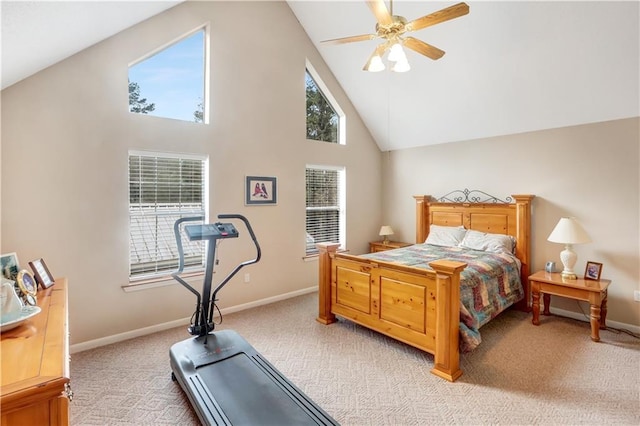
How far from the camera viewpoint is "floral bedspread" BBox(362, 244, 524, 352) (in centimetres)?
283

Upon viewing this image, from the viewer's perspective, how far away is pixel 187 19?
3.62 m

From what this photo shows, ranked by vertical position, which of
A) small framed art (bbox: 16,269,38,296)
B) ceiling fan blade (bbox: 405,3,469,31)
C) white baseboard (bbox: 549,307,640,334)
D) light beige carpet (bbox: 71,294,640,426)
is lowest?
light beige carpet (bbox: 71,294,640,426)

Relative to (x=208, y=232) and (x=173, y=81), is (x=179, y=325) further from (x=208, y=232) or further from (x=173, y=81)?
(x=173, y=81)

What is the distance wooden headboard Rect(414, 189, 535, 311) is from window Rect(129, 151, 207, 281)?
346 centimetres

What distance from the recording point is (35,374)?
3.67ft

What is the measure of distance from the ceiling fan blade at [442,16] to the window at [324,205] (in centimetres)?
274

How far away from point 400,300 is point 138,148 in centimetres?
305

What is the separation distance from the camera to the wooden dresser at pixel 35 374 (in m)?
0.99

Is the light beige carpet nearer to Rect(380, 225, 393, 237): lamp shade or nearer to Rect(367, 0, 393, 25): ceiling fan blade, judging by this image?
Rect(380, 225, 393, 237): lamp shade

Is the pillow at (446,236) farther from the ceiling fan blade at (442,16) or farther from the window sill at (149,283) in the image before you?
the window sill at (149,283)

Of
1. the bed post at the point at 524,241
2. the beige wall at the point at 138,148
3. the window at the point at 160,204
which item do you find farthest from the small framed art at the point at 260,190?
the bed post at the point at 524,241

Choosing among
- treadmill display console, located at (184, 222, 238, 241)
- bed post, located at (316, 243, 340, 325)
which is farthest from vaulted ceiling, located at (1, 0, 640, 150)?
bed post, located at (316, 243, 340, 325)

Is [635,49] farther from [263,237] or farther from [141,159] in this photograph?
[141,159]

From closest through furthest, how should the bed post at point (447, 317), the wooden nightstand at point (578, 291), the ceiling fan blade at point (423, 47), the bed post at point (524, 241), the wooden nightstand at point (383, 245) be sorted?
the bed post at point (447, 317), the ceiling fan blade at point (423, 47), the wooden nightstand at point (578, 291), the bed post at point (524, 241), the wooden nightstand at point (383, 245)
